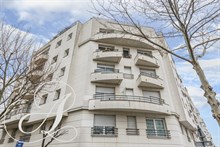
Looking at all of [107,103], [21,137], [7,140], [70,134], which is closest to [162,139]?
[107,103]

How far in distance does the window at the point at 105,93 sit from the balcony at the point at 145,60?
4.00 meters

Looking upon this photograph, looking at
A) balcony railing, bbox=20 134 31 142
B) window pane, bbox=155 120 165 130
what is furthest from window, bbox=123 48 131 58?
balcony railing, bbox=20 134 31 142

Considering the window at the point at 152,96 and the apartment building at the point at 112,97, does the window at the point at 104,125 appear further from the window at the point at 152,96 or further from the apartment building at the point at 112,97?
the window at the point at 152,96

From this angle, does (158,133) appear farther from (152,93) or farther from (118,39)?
(118,39)

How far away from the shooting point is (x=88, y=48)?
620 inches

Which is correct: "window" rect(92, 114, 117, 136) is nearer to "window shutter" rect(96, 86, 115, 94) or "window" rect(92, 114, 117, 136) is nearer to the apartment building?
the apartment building

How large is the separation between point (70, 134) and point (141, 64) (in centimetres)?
919

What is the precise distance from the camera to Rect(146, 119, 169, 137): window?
11.9 meters

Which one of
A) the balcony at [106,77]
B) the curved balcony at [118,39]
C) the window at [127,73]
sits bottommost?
the balcony at [106,77]

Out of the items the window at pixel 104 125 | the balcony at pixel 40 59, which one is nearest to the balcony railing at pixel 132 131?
the window at pixel 104 125

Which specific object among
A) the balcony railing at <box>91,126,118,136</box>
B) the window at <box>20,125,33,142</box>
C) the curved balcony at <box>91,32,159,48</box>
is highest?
the curved balcony at <box>91,32,159,48</box>

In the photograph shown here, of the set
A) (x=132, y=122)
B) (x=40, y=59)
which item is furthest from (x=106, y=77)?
(x=40, y=59)

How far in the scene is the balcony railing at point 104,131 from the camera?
1106 centimetres

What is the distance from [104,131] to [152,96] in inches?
214
